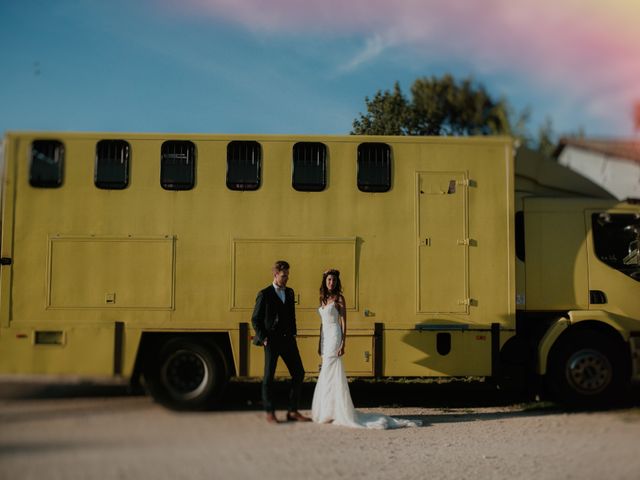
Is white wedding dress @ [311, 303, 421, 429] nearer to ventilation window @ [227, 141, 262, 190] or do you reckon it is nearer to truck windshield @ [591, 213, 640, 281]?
ventilation window @ [227, 141, 262, 190]

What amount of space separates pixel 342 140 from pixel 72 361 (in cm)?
432

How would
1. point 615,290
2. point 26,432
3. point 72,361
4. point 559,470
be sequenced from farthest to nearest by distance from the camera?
point 615,290 < point 72,361 < point 26,432 < point 559,470

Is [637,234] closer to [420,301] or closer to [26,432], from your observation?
[420,301]

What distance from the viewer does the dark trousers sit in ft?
25.7

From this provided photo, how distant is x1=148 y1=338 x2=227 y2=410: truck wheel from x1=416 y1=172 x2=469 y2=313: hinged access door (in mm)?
2672

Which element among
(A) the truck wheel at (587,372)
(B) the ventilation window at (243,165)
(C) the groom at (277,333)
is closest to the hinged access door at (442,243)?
(A) the truck wheel at (587,372)

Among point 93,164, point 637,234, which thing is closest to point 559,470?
point 637,234

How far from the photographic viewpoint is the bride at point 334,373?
7.73m

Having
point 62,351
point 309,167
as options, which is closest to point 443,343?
point 309,167

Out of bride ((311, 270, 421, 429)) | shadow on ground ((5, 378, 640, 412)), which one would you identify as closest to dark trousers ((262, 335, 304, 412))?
bride ((311, 270, 421, 429))

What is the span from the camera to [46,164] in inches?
334

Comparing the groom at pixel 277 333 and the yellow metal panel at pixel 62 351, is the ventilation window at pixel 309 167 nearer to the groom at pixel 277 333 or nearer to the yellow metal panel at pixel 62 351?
the groom at pixel 277 333

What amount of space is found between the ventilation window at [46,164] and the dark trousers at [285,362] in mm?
3412

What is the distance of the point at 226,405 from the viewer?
28.9 feet
